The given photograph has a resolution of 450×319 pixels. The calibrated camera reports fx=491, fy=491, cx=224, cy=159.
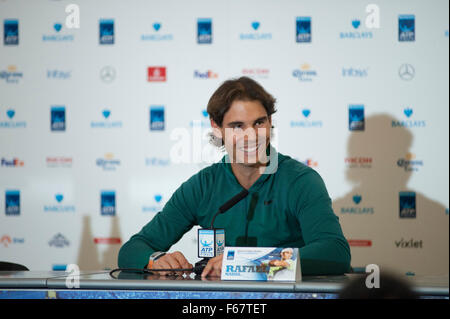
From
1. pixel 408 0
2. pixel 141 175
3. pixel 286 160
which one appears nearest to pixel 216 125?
pixel 286 160

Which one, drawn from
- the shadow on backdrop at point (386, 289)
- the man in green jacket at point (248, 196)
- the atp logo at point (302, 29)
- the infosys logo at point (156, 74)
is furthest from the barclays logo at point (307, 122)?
the shadow on backdrop at point (386, 289)

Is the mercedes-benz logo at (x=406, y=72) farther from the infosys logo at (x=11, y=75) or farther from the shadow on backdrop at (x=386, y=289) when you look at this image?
the shadow on backdrop at (x=386, y=289)

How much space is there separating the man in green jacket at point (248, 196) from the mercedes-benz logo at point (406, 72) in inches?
85.0

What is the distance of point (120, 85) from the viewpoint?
3.90 metres

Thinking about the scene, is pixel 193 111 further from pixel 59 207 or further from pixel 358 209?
pixel 358 209

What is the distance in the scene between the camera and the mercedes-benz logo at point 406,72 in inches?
148

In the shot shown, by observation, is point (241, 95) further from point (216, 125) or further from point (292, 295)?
point (292, 295)

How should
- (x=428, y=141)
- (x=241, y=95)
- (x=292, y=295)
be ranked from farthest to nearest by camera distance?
1. (x=428, y=141)
2. (x=241, y=95)
3. (x=292, y=295)

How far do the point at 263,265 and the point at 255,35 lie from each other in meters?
3.00

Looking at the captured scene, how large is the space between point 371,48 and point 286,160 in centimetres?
225

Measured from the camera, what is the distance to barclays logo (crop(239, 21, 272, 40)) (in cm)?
385

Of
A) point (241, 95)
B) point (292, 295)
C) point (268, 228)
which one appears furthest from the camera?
point (241, 95)

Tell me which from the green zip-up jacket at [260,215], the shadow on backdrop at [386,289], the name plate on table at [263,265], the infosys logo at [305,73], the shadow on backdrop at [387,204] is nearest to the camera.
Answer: the shadow on backdrop at [386,289]

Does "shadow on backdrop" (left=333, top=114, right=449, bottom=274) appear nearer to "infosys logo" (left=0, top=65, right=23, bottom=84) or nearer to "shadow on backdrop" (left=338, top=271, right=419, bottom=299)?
"infosys logo" (left=0, top=65, right=23, bottom=84)
